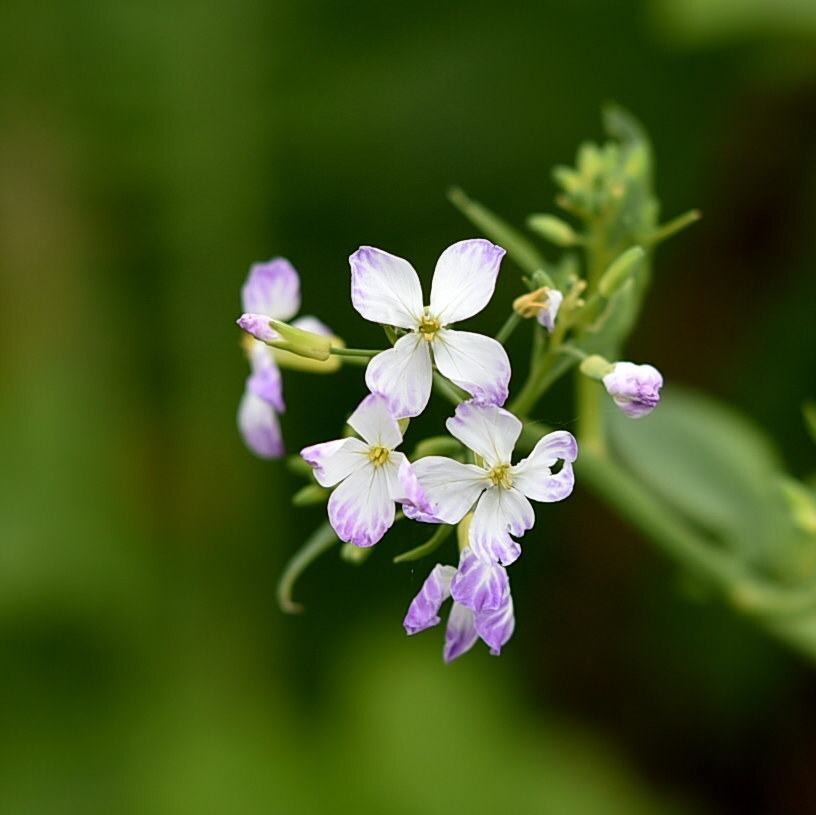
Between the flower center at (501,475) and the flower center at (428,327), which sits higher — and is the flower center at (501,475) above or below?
below

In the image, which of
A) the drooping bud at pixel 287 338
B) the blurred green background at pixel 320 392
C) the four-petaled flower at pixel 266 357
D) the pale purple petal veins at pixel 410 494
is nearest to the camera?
the pale purple petal veins at pixel 410 494

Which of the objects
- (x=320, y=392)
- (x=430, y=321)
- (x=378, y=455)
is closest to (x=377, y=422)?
(x=378, y=455)

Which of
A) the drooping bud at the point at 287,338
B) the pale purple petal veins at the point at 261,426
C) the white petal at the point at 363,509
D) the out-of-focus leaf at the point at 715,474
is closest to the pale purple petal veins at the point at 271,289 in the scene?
the pale purple petal veins at the point at 261,426

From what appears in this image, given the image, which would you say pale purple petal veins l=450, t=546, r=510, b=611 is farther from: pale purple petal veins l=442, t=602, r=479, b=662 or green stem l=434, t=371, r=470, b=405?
green stem l=434, t=371, r=470, b=405

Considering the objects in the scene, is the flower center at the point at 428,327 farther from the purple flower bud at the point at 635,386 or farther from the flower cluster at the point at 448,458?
the purple flower bud at the point at 635,386

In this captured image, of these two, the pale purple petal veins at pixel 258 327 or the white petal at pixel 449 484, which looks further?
the pale purple petal veins at pixel 258 327

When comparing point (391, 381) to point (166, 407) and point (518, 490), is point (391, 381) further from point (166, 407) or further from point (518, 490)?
point (166, 407)


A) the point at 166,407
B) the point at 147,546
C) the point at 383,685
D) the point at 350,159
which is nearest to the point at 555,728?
the point at 383,685
